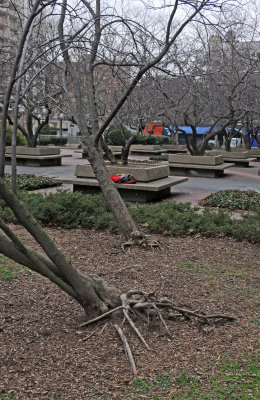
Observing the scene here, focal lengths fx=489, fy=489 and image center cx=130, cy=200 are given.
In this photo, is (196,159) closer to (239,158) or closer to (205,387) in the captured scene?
(239,158)

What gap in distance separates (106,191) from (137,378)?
4.87m

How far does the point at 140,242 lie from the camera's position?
777 centimetres

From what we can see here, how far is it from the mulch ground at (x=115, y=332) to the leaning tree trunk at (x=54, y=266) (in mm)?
242

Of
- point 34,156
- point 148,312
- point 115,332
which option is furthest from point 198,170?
point 115,332

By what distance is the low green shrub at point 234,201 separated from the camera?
42.4 ft

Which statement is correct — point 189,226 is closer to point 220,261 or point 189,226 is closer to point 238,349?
point 220,261

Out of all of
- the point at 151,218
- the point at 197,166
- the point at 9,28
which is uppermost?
the point at 9,28

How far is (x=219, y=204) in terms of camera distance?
1329 cm

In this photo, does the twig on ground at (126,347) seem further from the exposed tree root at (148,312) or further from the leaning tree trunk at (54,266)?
the leaning tree trunk at (54,266)

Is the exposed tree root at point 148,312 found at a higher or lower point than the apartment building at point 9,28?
lower

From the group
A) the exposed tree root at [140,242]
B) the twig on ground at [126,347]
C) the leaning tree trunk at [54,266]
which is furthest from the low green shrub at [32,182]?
the twig on ground at [126,347]

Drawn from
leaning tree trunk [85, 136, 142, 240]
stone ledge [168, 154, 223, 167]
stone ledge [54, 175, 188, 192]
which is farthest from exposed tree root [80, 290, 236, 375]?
stone ledge [168, 154, 223, 167]

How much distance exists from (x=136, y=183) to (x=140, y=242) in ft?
21.0

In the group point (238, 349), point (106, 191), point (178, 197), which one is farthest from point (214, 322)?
point (178, 197)
